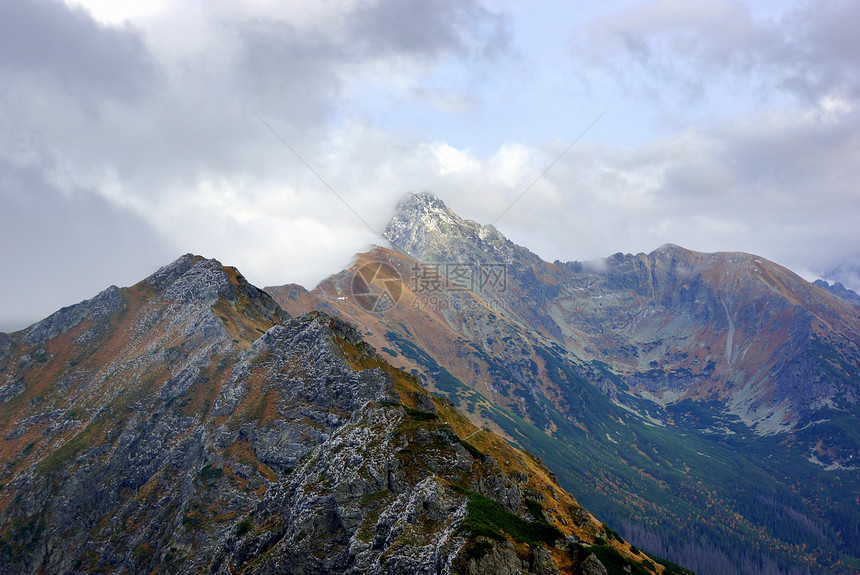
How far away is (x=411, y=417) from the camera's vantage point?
9106 cm

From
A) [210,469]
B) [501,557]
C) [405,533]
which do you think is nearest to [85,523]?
[210,469]

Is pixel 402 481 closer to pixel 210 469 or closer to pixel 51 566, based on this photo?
pixel 210 469

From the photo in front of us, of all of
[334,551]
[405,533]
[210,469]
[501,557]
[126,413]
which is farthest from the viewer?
[126,413]

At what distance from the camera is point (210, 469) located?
140 m

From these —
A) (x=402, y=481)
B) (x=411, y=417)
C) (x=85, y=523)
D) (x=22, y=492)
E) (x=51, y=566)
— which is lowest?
(x=51, y=566)

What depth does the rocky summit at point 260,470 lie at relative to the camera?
212 ft

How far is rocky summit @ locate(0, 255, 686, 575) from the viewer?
64688mm

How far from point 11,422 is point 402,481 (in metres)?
178

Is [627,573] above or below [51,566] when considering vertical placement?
above

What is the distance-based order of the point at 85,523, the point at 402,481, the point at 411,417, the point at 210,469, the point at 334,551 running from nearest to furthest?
the point at 334,551 → the point at 402,481 → the point at 411,417 → the point at 210,469 → the point at 85,523

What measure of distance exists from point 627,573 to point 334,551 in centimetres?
4229

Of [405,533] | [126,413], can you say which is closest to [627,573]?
[405,533]

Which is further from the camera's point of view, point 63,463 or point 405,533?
point 63,463

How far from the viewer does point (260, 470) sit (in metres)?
138
